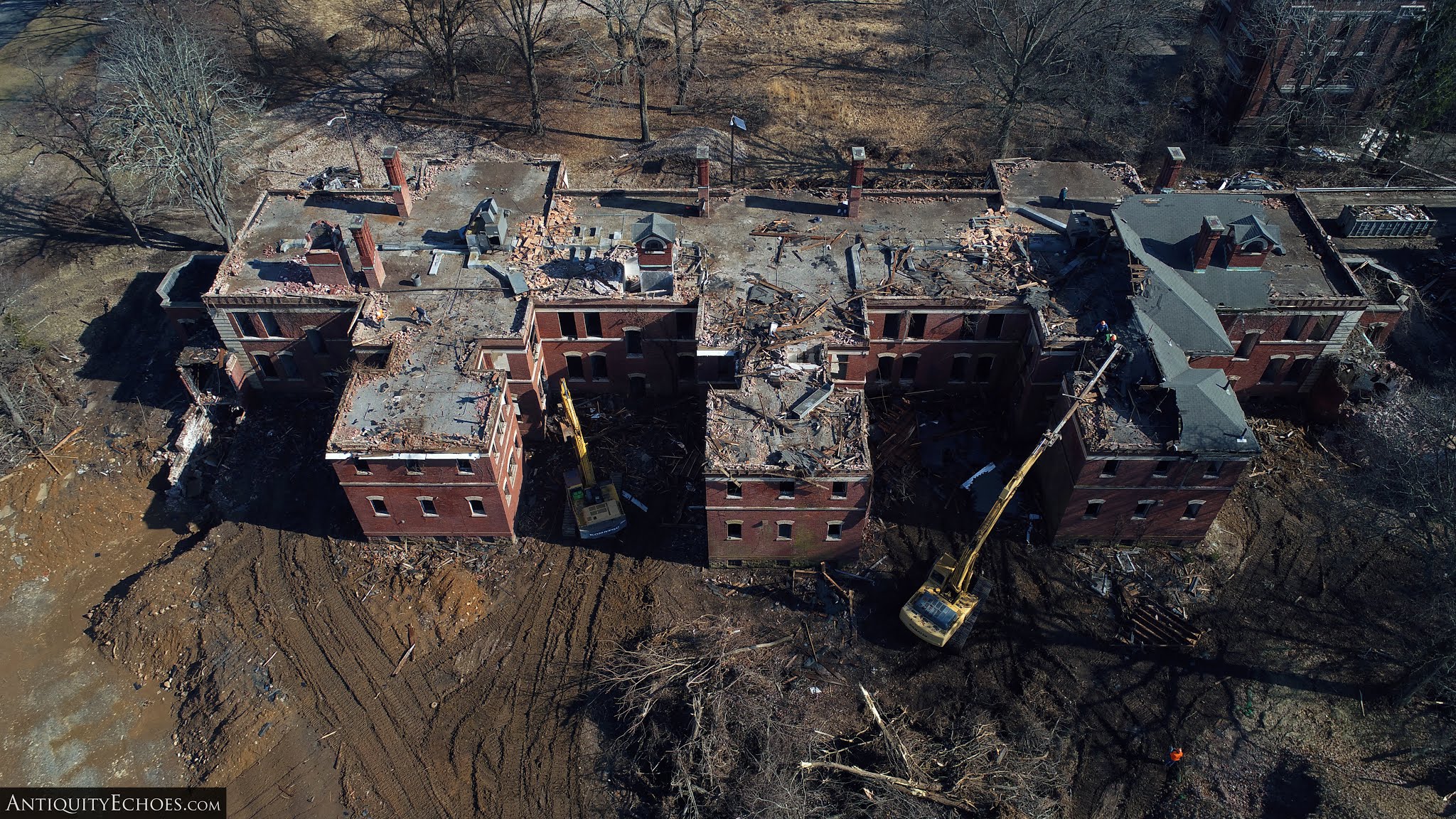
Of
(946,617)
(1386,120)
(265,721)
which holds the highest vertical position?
(1386,120)

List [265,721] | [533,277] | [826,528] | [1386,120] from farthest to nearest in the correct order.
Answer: [1386,120] < [533,277] < [826,528] < [265,721]

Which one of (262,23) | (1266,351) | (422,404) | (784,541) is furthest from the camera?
(262,23)

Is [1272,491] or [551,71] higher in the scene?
[551,71]

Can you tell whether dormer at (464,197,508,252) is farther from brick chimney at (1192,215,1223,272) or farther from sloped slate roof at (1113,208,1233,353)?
brick chimney at (1192,215,1223,272)

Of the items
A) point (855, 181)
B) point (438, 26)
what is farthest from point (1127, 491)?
point (438, 26)

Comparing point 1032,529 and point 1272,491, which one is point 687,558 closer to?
point 1032,529


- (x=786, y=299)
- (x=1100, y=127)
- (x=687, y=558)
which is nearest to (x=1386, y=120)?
(x=1100, y=127)

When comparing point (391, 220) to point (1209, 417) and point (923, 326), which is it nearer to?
point (923, 326)

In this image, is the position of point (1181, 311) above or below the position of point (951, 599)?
above
